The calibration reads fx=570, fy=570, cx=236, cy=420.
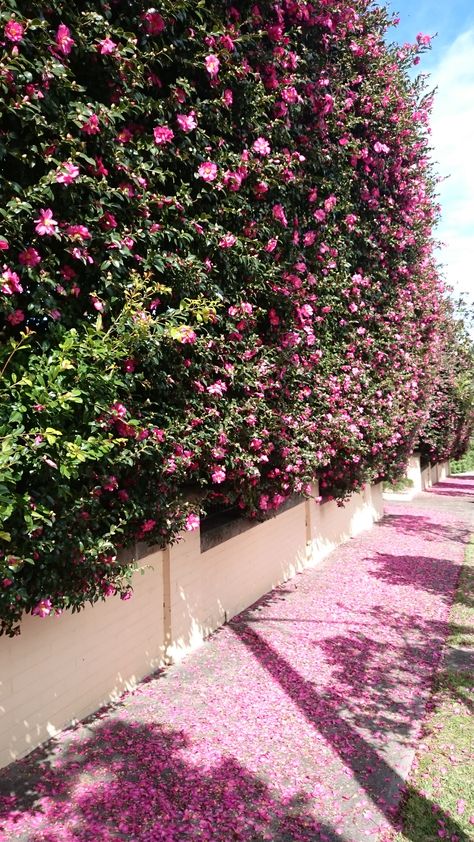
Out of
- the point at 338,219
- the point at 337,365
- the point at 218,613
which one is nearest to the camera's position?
the point at 218,613

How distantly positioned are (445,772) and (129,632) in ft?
8.83

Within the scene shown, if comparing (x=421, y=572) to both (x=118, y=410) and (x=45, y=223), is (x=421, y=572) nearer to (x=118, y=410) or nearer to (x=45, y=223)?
(x=118, y=410)

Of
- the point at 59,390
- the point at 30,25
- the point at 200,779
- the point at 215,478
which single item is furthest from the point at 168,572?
the point at 30,25

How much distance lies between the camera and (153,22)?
3.81 m

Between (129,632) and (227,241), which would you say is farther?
(129,632)

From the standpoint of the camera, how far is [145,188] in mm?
3963

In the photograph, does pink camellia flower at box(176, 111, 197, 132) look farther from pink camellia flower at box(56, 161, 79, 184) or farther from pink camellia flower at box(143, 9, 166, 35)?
pink camellia flower at box(56, 161, 79, 184)

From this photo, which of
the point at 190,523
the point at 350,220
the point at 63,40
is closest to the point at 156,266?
the point at 63,40

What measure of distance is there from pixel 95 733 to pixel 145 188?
4.01 m

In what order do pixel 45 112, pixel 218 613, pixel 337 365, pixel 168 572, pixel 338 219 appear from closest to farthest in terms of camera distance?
pixel 45 112
pixel 168 572
pixel 218 613
pixel 338 219
pixel 337 365

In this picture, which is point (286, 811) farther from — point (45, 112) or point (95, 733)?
point (45, 112)

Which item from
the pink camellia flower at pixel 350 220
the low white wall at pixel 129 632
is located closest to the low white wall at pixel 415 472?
the low white wall at pixel 129 632

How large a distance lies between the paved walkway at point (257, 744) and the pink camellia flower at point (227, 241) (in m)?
3.84

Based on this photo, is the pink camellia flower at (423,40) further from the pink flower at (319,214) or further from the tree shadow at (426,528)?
the tree shadow at (426,528)
